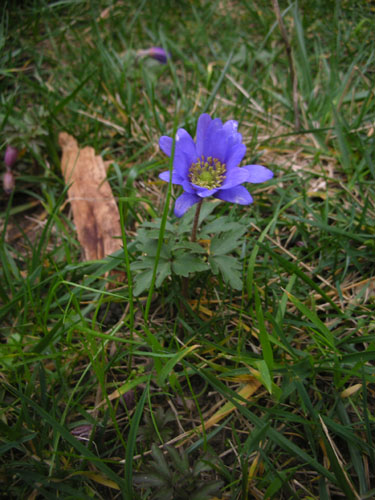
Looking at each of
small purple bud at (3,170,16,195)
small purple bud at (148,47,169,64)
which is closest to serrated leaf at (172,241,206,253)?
small purple bud at (3,170,16,195)

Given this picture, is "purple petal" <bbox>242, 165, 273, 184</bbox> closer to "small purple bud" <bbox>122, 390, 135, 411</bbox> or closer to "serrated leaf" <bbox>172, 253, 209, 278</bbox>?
"serrated leaf" <bbox>172, 253, 209, 278</bbox>

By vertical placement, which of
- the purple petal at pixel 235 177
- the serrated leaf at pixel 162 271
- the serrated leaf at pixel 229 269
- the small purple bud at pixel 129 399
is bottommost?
the small purple bud at pixel 129 399

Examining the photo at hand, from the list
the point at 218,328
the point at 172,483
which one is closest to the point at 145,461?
the point at 172,483

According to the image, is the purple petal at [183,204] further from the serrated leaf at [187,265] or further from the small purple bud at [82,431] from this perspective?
the small purple bud at [82,431]

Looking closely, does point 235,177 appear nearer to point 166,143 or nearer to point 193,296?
point 166,143

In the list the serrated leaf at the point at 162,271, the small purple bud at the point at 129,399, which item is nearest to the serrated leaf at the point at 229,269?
the serrated leaf at the point at 162,271

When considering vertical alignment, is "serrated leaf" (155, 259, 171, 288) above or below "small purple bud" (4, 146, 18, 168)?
below
